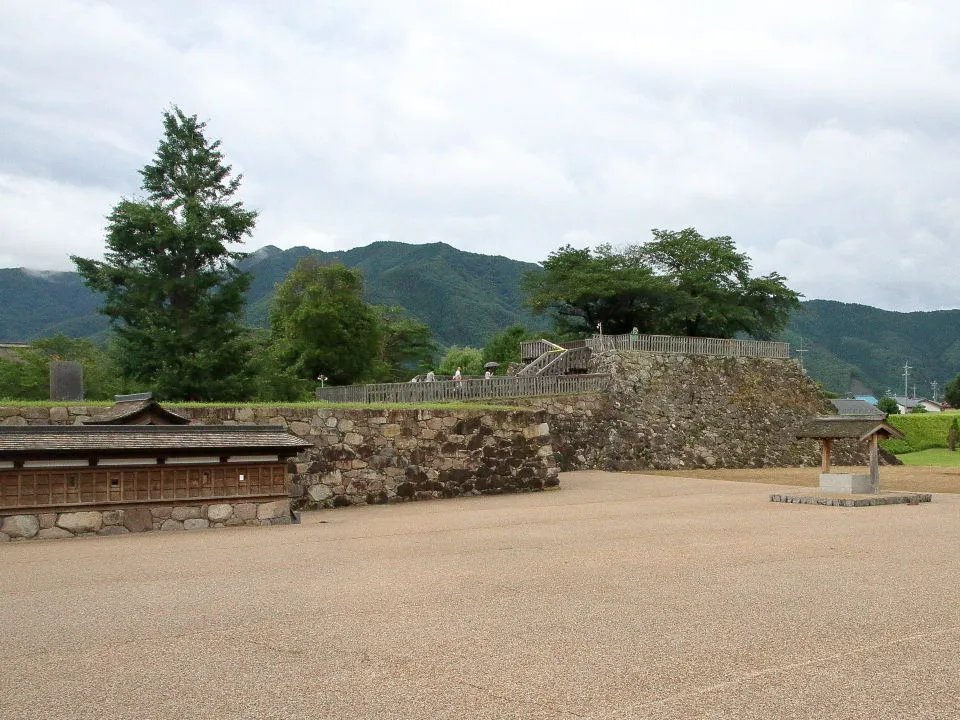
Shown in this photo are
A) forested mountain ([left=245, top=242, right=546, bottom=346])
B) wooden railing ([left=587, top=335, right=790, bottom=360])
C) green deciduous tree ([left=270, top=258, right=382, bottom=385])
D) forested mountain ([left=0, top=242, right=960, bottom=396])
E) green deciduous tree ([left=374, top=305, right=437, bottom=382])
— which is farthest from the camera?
forested mountain ([left=0, top=242, right=960, bottom=396])

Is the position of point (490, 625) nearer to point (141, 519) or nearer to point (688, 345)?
Result: point (141, 519)

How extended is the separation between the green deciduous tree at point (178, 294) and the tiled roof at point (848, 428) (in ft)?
66.1

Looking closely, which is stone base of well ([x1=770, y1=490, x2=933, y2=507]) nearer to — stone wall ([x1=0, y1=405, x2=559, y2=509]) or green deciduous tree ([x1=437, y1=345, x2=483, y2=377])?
stone wall ([x1=0, y1=405, x2=559, y2=509])

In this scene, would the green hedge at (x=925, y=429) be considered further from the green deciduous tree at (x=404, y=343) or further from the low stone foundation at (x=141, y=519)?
the low stone foundation at (x=141, y=519)

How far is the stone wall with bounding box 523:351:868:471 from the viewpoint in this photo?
31.7 m

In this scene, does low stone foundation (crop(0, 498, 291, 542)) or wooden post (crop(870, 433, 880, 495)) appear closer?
low stone foundation (crop(0, 498, 291, 542))

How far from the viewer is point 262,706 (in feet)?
16.3

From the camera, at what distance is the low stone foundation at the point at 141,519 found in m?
13.1

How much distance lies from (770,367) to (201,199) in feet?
82.3

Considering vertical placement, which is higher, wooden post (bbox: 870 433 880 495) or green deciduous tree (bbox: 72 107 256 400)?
green deciduous tree (bbox: 72 107 256 400)

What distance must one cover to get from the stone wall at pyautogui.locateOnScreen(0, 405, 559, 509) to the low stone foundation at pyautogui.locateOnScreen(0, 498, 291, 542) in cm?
251

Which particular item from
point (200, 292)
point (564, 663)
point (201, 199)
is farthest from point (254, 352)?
point (564, 663)

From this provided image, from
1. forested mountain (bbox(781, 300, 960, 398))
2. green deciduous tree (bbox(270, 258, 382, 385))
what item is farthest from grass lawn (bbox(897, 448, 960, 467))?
forested mountain (bbox(781, 300, 960, 398))

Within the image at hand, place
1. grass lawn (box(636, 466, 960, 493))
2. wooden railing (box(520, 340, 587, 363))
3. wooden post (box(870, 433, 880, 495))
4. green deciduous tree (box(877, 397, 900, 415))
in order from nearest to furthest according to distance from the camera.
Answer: wooden post (box(870, 433, 880, 495)) → grass lawn (box(636, 466, 960, 493)) → wooden railing (box(520, 340, 587, 363)) → green deciduous tree (box(877, 397, 900, 415))
